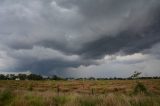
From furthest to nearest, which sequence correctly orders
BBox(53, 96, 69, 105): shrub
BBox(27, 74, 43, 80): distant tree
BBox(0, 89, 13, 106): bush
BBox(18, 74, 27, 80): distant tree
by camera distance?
BBox(18, 74, 27, 80): distant tree → BBox(27, 74, 43, 80): distant tree → BBox(0, 89, 13, 106): bush → BBox(53, 96, 69, 105): shrub

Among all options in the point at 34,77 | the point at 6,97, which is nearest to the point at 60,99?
the point at 6,97

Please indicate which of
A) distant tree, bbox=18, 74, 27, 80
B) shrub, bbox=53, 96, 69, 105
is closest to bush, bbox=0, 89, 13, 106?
shrub, bbox=53, 96, 69, 105

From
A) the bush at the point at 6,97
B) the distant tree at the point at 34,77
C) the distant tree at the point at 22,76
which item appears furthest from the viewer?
the distant tree at the point at 22,76

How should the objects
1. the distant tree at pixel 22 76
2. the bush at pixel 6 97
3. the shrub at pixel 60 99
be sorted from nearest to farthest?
the shrub at pixel 60 99, the bush at pixel 6 97, the distant tree at pixel 22 76

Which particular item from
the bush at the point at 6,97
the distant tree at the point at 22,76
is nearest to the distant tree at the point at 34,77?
the distant tree at the point at 22,76

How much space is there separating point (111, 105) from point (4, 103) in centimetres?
646

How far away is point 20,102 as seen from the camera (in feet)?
45.0

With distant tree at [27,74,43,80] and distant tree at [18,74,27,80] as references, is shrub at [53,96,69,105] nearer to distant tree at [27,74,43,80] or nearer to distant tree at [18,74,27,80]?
distant tree at [27,74,43,80]

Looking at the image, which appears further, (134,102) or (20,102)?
(20,102)

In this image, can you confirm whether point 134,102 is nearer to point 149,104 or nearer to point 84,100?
point 149,104

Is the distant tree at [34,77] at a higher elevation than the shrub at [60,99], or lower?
higher

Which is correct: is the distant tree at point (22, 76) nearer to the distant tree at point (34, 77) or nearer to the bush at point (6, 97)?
the distant tree at point (34, 77)

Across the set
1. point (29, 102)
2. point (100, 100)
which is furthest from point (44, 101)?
point (100, 100)

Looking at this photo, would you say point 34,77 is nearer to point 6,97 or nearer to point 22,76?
point 22,76
